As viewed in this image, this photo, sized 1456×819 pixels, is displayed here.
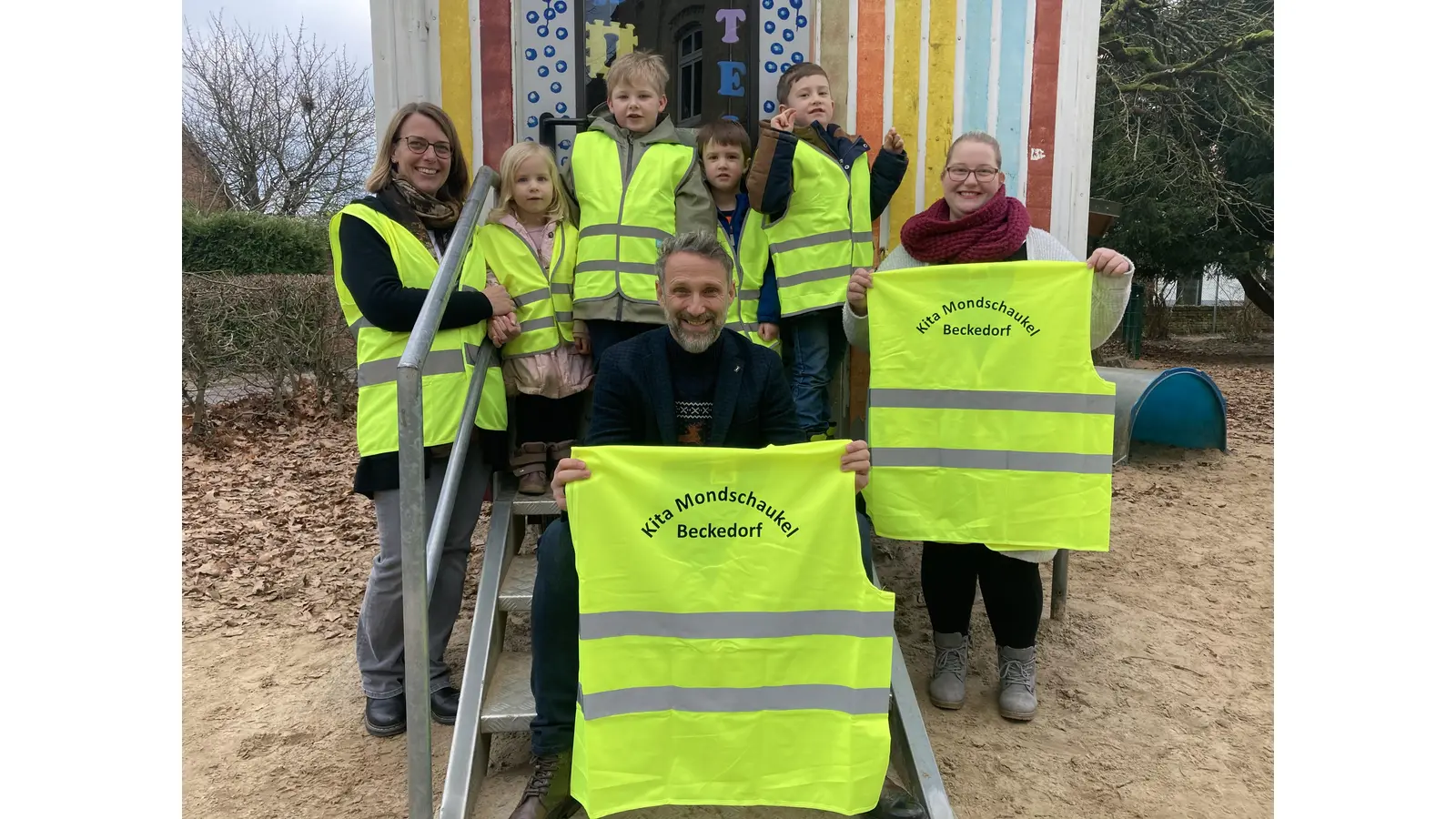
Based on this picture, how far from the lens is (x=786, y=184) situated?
11.7ft

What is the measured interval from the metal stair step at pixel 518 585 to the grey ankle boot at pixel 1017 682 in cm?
187

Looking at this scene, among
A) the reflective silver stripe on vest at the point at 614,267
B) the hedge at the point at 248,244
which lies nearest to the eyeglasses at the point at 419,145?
the reflective silver stripe on vest at the point at 614,267

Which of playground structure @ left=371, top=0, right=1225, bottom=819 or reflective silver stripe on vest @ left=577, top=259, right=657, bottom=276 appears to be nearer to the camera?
reflective silver stripe on vest @ left=577, top=259, right=657, bottom=276

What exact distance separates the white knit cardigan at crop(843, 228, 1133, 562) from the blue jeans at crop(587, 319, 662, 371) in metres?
0.79

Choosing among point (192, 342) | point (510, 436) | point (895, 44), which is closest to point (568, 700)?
point (510, 436)

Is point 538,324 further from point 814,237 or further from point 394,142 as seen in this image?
point 814,237

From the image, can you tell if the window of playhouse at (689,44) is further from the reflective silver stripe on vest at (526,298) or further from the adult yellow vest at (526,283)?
the reflective silver stripe on vest at (526,298)

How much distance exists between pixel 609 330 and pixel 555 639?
134cm

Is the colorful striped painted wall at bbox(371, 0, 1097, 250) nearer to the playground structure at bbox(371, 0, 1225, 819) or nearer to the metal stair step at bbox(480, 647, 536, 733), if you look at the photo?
the playground structure at bbox(371, 0, 1225, 819)

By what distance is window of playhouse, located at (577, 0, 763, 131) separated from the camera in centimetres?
446

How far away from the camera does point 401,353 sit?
2.93 meters

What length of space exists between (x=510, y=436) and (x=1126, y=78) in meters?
12.2

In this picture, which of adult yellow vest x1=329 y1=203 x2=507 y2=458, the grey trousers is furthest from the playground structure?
adult yellow vest x1=329 y1=203 x2=507 y2=458

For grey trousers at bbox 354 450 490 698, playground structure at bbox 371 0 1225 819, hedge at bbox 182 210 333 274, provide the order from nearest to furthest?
grey trousers at bbox 354 450 490 698 → playground structure at bbox 371 0 1225 819 → hedge at bbox 182 210 333 274
